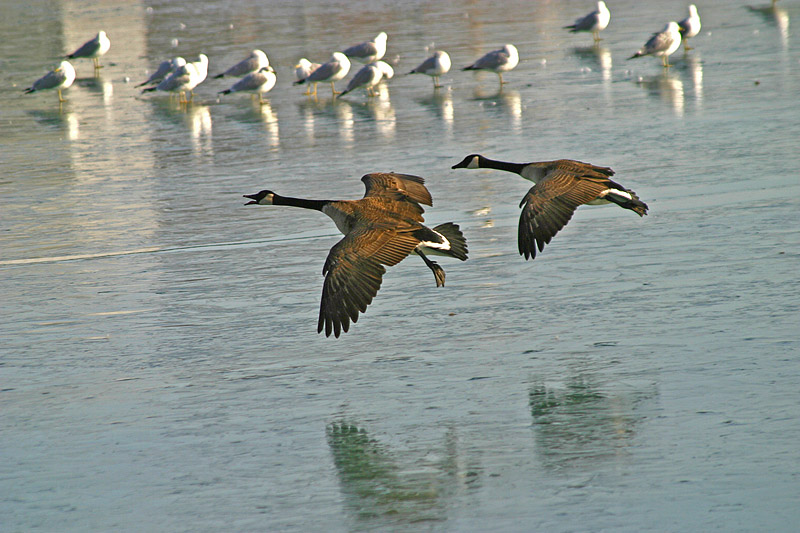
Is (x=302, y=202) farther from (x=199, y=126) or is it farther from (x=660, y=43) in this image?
(x=660, y=43)

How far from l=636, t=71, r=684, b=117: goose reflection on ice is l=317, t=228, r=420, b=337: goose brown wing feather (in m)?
7.02

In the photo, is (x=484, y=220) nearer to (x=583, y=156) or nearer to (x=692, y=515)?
(x=583, y=156)

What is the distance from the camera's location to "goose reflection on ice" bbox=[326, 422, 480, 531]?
13.2 feet

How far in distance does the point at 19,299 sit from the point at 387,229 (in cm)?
266

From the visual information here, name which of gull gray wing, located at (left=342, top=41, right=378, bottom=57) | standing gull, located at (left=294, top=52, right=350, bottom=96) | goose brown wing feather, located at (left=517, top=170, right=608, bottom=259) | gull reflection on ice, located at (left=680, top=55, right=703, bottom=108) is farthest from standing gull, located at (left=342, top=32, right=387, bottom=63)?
goose brown wing feather, located at (left=517, top=170, right=608, bottom=259)

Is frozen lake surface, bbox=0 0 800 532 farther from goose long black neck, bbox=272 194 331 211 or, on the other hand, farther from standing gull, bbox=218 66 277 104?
standing gull, bbox=218 66 277 104

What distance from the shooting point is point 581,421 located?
478 cm

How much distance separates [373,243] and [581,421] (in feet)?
5.46

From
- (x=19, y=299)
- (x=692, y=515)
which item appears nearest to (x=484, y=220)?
(x=19, y=299)

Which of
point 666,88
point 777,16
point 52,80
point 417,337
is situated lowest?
point 417,337

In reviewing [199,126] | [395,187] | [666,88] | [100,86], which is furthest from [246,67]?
[395,187]

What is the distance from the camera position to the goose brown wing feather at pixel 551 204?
20.4 feet

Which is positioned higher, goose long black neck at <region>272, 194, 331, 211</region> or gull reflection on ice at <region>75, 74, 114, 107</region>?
goose long black neck at <region>272, 194, 331, 211</region>

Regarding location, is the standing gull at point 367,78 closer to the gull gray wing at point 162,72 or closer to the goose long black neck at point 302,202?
the gull gray wing at point 162,72
